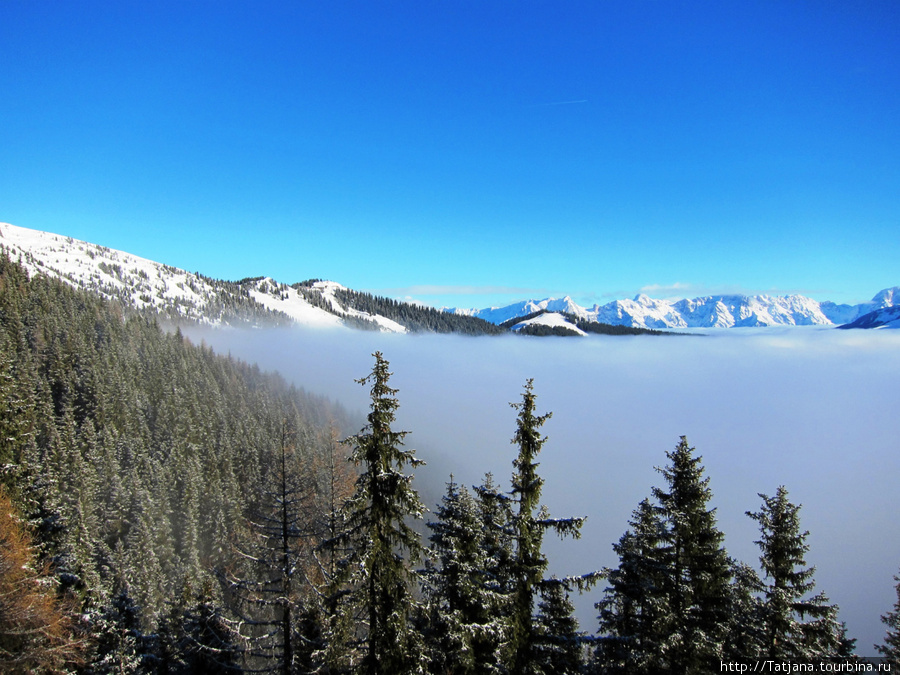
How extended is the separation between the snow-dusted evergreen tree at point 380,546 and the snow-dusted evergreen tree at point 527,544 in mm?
3337

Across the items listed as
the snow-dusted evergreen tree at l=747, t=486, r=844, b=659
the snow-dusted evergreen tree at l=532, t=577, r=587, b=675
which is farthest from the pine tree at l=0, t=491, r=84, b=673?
the snow-dusted evergreen tree at l=747, t=486, r=844, b=659

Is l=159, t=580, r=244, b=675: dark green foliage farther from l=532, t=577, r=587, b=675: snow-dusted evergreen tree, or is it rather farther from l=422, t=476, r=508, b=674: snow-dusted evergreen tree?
l=532, t=577, r=587, b=675: snow-dusted evergreen tree

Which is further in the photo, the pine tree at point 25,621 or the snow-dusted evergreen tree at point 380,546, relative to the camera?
the pine tree at point 25,621

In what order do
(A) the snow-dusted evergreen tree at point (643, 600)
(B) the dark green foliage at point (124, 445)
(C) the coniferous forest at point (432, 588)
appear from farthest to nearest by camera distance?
1. (B) the dark green foliage at point (124, 445)
2. (A) the snow-dusted evergreen tree at point (643, 600)
3. (C) the coniferous forest at point (432, 588)

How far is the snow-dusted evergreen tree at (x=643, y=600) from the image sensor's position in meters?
14.3

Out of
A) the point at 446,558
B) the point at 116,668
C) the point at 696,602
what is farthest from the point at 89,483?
the point at 696,602

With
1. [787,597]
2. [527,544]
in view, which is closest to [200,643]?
[527,544]

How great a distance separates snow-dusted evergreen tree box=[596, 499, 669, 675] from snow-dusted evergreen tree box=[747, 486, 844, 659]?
4.04m

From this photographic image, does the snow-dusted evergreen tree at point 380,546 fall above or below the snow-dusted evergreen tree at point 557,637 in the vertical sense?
above

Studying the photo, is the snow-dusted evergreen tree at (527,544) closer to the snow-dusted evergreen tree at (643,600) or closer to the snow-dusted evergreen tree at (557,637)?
the snow-dusted evergreen tree at (557,637)

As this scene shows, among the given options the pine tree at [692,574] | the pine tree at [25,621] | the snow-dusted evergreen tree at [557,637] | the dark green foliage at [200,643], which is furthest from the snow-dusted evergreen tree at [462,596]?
the dark green foliage at [200,643]

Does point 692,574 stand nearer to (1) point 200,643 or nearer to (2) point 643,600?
(2) point 643,600

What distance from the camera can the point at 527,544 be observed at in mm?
13250

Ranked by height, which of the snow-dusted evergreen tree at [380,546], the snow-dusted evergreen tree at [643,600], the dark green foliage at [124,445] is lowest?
the dark green foliage at [124,445]
